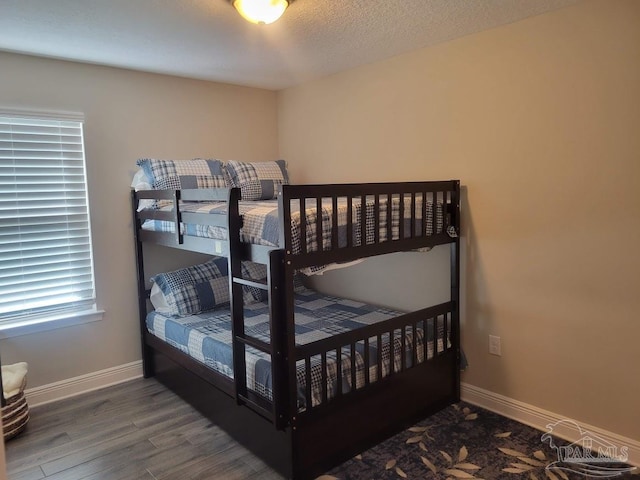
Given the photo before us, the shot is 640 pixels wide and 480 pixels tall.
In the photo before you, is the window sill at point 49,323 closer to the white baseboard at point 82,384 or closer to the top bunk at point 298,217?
the white baseboard at point 82,384

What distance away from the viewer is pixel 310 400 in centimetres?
211

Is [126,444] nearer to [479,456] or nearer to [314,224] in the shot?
[314,224]

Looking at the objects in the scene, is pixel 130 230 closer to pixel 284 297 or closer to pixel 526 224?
pixel 284 297

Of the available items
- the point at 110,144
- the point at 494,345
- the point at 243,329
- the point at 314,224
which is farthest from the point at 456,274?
the point at 110,144

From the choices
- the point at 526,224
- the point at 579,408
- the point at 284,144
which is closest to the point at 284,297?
the point at 526,224

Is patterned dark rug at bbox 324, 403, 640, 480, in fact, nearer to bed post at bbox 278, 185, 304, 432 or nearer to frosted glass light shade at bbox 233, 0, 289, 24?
bed post at bbox 278, 185, 304, 432

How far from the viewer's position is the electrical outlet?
2.68 meters

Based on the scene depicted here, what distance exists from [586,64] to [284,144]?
2.42 meters

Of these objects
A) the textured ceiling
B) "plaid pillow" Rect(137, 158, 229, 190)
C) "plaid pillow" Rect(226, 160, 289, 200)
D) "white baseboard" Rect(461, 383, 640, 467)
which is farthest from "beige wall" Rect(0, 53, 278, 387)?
"white baseboard" Rect(461, 383, 640, 467)

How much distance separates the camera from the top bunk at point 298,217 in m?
2.03

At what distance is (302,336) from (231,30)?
1.71m

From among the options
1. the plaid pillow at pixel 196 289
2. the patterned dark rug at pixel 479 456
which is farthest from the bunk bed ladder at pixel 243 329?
the plaid pillow at pixel 196 289

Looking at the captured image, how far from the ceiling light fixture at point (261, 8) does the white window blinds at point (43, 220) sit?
1609mm

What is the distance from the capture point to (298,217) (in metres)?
2.03
